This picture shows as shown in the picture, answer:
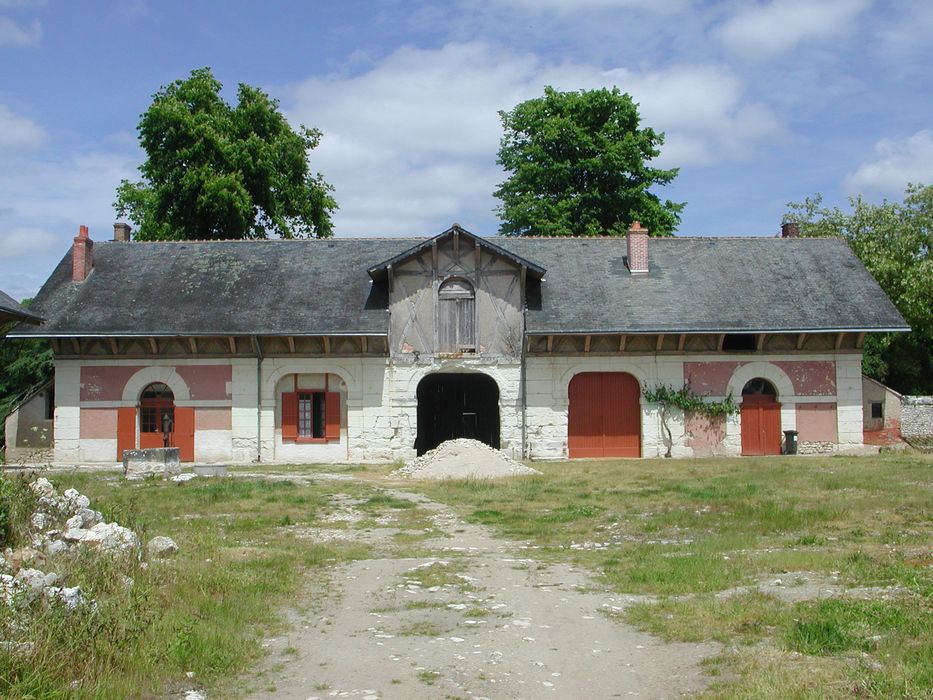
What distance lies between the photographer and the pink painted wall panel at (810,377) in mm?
23844

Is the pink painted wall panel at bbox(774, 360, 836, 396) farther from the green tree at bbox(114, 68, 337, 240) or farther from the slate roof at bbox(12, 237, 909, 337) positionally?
the green tree at bbox(114, 68, 337, 240)

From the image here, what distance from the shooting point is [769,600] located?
771 centimetres

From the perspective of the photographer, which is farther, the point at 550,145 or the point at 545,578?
the point at 550,145

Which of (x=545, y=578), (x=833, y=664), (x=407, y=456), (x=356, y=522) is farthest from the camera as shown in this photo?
(x=407, y=456)

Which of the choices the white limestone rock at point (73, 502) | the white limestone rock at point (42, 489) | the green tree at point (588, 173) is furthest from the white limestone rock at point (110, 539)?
the green tree at point (588, 173)

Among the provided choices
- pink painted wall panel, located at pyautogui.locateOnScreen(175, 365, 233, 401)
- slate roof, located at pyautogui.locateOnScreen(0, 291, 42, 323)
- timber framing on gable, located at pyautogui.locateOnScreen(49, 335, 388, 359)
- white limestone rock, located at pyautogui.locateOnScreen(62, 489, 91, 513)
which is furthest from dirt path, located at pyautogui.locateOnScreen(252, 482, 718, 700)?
pink painted wall panel, located at pyautogui.locateOnScreen(175, 365, 233, 401)

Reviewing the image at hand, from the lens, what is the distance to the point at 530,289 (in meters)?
24.5

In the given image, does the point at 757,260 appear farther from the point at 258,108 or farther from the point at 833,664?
the point at 833,664

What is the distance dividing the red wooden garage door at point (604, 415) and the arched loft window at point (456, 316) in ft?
9.89

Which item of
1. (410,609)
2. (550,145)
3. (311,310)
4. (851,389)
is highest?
(550,145)

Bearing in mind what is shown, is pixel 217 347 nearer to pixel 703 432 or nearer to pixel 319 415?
pixel 319 415

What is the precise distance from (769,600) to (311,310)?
58.1 feet

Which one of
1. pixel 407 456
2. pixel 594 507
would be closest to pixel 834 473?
pixel 594 507

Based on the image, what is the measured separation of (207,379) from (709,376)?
13.0 meters
